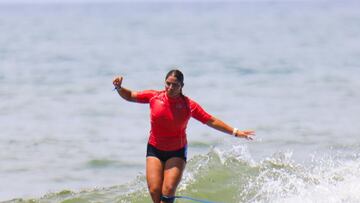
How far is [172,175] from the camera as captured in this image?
29.3 ft

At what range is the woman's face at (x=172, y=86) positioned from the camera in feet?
29.2

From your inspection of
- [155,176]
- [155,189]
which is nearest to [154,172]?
[155,176]

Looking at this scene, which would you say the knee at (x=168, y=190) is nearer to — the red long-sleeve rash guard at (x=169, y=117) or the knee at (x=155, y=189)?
the knee at (x=155, y=189)

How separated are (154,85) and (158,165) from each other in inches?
659

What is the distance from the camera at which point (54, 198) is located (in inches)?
485

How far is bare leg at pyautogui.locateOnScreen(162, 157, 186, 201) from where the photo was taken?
885 cm

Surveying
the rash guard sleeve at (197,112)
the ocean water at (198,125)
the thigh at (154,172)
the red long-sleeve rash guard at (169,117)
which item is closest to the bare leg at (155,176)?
the thigh at (154,172)

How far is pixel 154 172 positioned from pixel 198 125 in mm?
8469

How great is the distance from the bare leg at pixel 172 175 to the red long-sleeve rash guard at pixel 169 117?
6.0 inches

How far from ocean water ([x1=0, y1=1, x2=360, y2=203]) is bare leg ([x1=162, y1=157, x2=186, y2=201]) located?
291 centimetres

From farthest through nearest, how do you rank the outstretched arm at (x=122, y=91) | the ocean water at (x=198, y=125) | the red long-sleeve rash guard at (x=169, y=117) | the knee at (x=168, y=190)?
the ocean water at (x=198, y=125) → the outstretched arm at (x=122, y=91) → the red long-sleeve rash guard at (x=169, y=117) → the knee at (x=168, y=190)

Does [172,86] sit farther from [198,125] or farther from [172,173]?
[198,125]

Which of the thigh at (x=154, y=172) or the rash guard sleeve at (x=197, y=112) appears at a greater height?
the rash guard sleeve at (x=197, y=112)

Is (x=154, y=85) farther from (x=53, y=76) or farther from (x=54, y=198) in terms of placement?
(x=54, y=198)
